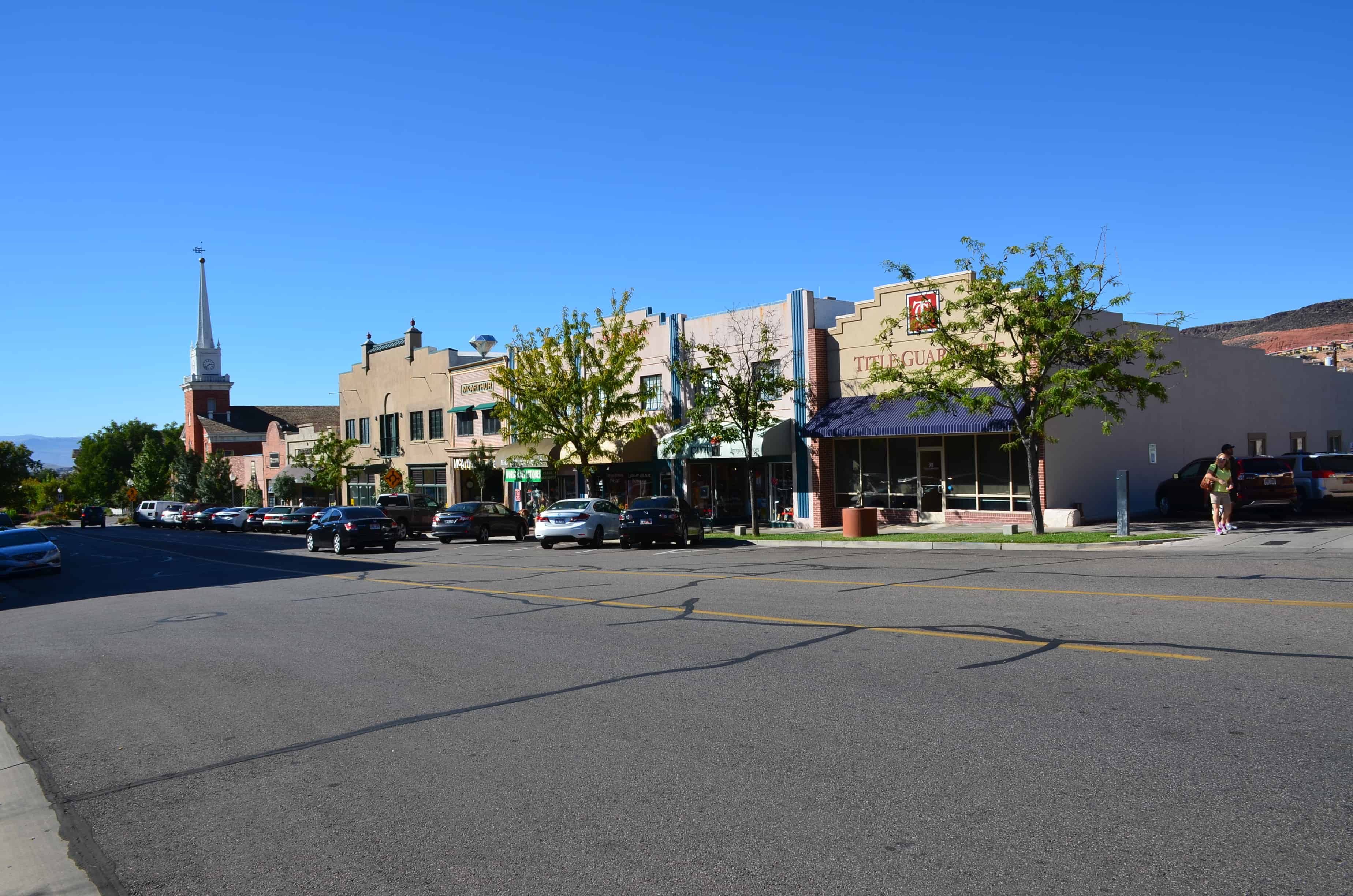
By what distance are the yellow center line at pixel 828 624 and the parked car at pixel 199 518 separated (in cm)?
4709

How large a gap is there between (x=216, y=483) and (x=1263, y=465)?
71034 millimetres

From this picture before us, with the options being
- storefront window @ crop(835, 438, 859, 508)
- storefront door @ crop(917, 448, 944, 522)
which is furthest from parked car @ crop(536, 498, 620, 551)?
storefront door @ crop(917, 448, 944, 522)

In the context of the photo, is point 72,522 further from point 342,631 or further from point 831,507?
point 342,631

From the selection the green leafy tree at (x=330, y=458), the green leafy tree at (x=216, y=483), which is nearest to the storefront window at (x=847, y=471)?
the green leafy tree at (x=330, y=458)

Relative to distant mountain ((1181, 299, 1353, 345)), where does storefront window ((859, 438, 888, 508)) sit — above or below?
below

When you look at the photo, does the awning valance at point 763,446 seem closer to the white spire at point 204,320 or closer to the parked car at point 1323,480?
the parked car at point 1323,480

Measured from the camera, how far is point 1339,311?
393ft

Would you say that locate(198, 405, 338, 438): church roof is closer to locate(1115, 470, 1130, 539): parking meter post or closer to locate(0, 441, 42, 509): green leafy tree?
locate(0, 441, 42, 509): green leafy tree

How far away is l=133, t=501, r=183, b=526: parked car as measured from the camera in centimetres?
6688

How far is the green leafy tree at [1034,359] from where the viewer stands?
71.4 ft

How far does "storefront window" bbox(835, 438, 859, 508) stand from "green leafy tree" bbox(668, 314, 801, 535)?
2.38 metres

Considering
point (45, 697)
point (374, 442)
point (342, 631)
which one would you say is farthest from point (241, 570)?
point (374, 442)

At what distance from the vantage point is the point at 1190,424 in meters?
30.7

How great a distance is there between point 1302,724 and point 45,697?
1052 cm
